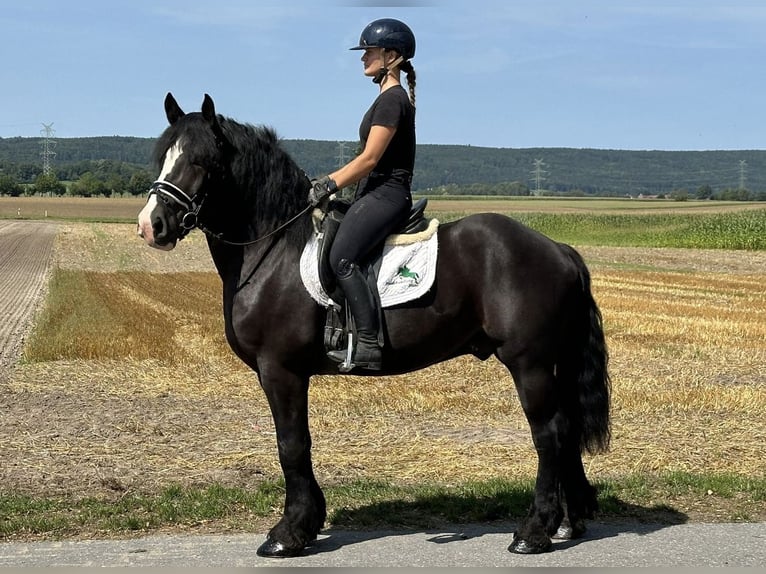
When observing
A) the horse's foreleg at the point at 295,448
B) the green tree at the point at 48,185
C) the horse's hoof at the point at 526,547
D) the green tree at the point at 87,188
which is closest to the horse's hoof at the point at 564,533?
the horse's hoof at the point at 526,547

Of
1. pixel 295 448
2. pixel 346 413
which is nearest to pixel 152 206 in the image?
pixel 295 448

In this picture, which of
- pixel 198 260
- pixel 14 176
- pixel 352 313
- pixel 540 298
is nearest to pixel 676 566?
pixel 540 298

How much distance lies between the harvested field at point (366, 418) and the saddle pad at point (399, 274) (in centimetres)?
232

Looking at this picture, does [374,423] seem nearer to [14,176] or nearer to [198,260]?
[198,260]

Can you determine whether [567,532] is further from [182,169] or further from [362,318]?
[182,169]

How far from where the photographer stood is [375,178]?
637 centimetres

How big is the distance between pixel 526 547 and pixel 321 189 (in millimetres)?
2553

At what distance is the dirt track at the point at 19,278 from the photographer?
703 inches

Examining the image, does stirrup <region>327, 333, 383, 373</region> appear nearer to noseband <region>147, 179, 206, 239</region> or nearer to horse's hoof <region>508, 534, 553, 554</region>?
noseband <region>147, 179, 206, 239</region>

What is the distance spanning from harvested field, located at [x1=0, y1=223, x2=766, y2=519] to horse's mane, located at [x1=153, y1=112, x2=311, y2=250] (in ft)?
8.29

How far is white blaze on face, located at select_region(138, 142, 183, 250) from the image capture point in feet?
19.4

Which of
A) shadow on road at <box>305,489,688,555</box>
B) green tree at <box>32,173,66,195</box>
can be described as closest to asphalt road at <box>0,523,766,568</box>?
shadow on road at <box>305,489,688,555</box>

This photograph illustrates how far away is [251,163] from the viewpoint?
21.0ft

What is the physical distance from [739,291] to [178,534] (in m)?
24.2
